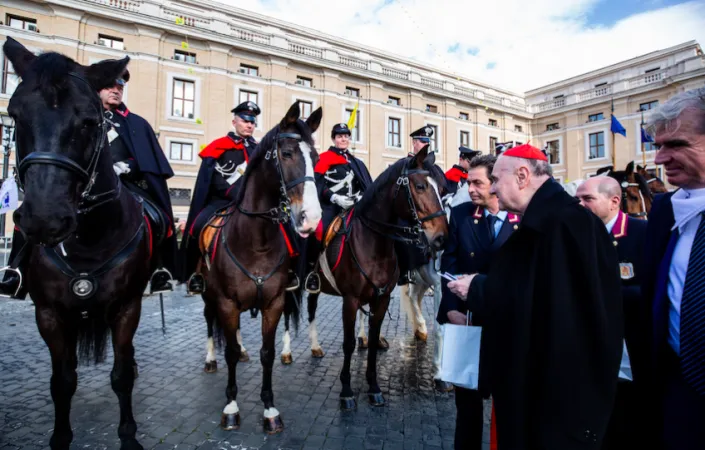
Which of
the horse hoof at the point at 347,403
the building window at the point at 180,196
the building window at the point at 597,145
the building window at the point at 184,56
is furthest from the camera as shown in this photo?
the building window at the point at 597,145

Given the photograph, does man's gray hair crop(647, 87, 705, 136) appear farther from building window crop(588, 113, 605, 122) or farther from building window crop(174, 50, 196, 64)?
building window crop(588, 113, 605, 122)

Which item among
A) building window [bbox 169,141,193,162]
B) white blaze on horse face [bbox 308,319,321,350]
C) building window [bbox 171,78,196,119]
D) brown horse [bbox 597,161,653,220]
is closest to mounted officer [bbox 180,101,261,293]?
white blaze on horse face [bbox 308,319,321,350]

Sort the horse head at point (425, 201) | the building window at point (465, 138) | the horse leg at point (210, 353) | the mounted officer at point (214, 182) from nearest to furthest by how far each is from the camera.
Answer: the horse head at point (425, 201) < the mounted officer at point (214, 182) < the horse leg at point (210, 353) < the building window at point (465, 138)

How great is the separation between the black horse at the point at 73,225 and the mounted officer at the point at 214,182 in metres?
0.99

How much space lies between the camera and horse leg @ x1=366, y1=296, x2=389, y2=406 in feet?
13.2

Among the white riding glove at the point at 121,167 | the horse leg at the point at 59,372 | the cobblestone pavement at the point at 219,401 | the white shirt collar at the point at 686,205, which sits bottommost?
the cobblestone pavement at the point at 219,401

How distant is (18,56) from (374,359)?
Answer: 4020 millimetres

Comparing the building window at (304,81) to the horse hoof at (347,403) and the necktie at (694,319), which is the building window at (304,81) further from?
the necktie at (694,319)

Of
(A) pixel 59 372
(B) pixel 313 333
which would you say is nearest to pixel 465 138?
(B) pixel 313 333

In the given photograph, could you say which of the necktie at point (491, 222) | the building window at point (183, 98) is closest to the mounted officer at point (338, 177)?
the necktie at point (491, 222)

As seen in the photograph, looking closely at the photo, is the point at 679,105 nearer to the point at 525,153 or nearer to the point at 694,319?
the point at 525,153

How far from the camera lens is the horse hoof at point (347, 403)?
3879 mm

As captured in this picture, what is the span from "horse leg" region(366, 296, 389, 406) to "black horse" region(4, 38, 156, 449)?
224 cm

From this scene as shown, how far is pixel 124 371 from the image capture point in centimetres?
299
